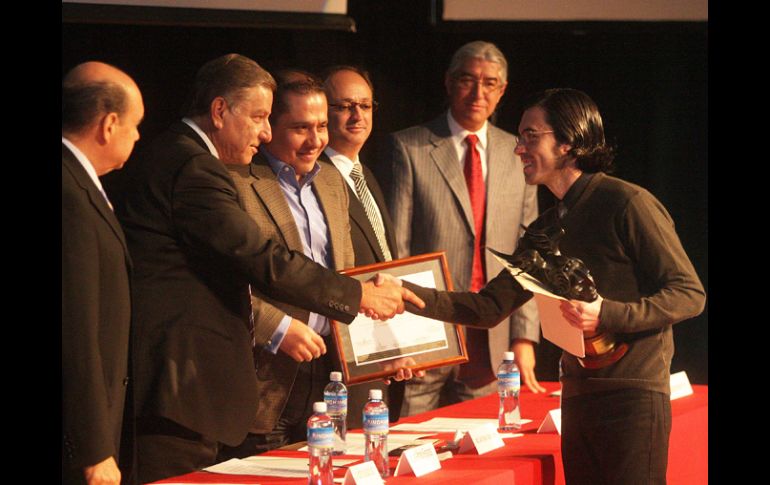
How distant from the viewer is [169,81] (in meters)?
3.92

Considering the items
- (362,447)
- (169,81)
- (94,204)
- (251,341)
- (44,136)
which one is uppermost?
(169,81)

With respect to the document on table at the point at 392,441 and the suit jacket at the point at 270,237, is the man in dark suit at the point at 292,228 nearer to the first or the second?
the suit jacket at the point at 270,237

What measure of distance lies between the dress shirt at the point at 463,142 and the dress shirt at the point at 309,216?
3.03 feet

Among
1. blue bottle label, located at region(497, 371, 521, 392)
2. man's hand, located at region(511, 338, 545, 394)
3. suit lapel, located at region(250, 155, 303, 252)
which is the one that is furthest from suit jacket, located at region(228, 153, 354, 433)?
man's hand, located at region(511, 338, 545, 394)

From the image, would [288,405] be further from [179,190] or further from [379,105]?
[379,105]

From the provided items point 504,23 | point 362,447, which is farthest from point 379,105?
point 362,447

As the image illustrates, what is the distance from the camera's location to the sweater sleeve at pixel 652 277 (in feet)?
11.0

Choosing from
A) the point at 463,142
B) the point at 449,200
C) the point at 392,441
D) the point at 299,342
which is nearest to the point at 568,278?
the point at 392,441

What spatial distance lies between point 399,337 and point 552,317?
2.98 feet

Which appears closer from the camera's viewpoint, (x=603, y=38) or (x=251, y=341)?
(x=251, y=341)

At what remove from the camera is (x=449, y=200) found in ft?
16.6

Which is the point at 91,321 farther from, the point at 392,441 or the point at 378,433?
the point at 392,441

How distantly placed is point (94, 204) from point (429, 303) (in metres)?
1.52

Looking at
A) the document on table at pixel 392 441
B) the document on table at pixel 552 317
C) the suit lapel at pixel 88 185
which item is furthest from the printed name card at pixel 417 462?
the suit lapel at pixel 88 185
